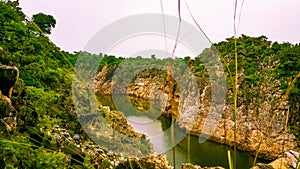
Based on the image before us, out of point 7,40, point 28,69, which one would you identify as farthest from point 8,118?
point 7,40

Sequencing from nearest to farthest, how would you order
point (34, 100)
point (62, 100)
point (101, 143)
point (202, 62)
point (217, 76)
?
point (34, 100)
point (101, 143)
point (62, 100)
point (217, 76)
point (202, 62)

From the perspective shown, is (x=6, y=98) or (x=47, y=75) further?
(x=47, y=75)

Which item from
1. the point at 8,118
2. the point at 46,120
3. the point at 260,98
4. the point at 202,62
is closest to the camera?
the point at 8,118

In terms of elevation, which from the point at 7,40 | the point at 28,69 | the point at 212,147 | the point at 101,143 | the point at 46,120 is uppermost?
the point at 7,40

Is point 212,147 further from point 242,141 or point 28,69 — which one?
point 28,69

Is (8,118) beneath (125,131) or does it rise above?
above

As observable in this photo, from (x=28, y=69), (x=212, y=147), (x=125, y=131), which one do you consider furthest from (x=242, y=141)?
(x=28, y=69)

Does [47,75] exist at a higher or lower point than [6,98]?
higher

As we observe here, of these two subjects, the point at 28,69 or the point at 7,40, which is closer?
the point at 28,69

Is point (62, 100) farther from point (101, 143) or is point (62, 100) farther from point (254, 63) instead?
point (254, 63)
